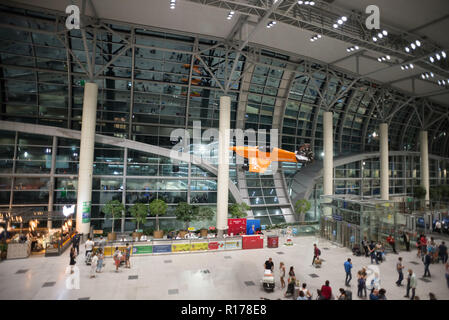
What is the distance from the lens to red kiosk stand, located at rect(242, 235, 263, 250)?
1786 centimetres

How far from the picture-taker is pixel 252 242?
18000 millimetres

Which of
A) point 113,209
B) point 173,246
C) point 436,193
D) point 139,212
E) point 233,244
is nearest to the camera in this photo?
point 173,246

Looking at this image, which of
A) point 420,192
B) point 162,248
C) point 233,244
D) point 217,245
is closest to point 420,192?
point 420,192

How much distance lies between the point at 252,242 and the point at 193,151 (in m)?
10.0

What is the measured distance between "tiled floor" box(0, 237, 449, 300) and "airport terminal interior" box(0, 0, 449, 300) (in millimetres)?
117

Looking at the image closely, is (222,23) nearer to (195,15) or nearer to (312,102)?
(195,15)

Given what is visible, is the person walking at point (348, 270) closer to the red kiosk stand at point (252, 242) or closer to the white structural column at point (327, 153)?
the red kiosk stand at point (252, 242)

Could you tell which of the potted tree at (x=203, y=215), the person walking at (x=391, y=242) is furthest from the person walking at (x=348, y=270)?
the potted tree at (x=203, y=215)

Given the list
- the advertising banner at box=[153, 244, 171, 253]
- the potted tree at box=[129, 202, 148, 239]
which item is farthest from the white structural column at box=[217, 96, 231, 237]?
the potted tree at box=[129, 202, 148, 239]

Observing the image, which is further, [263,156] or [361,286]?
[263,156]

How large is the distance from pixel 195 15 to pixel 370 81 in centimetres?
2078

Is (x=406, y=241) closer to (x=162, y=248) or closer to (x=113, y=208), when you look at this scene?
(x=162, y=248)

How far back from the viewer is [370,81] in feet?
92.2
